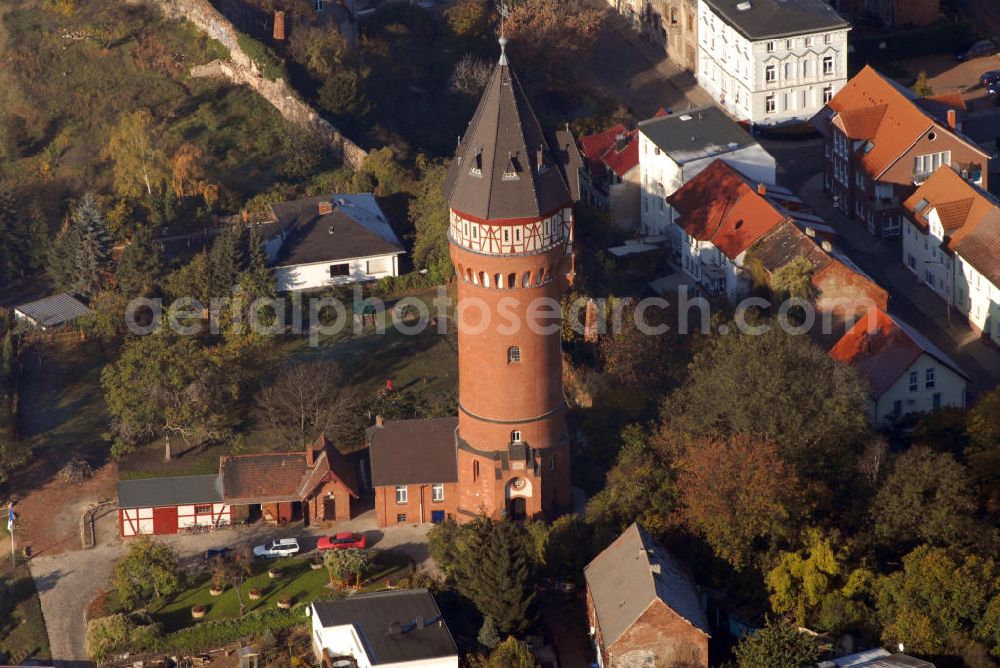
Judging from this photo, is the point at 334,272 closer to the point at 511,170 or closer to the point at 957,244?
the point at 511,170

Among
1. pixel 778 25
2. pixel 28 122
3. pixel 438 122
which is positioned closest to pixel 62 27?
pixel 28 122

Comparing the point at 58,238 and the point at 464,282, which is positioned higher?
the point at 464,282

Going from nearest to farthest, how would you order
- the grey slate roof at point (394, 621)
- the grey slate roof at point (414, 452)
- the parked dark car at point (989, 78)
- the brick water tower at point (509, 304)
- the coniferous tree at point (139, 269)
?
the grey slate roof at point (394, 621) < the brick water tower at point (509, 304) < the grey slate roof at point (414, 452) < the coniferous tree at point (139, 269) < the parked dark car at point (989, 78)

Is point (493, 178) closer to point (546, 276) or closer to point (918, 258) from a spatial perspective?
point (546, 276)

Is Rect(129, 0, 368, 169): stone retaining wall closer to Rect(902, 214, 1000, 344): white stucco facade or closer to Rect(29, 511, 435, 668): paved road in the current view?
Rect(902, 214, 1000, 344): white stucco facade

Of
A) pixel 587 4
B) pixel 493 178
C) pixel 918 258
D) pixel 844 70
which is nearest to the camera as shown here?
pixel 493 178

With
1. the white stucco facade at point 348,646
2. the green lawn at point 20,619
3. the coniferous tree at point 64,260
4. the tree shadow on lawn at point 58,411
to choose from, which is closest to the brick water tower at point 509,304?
the white stucco facade at point 348,646

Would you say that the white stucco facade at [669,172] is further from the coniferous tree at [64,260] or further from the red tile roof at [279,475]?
the coniferous tree at [64,260]
